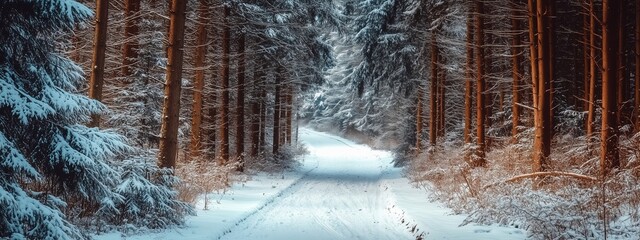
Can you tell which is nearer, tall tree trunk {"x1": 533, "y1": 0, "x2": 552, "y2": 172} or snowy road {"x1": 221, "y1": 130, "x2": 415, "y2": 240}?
snowy road {"x1": 221, "y1": 130, "x2": 415, "y2": 240}

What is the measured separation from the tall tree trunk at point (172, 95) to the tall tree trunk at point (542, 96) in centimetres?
779

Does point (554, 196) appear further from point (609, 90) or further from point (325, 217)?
point (325, 217)

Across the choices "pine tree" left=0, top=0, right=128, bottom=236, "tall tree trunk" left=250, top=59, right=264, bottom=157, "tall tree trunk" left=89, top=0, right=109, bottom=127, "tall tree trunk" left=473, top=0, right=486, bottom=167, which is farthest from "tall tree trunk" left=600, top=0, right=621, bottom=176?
"tall tree trunk" left=250, top=59, right=264, bottom=157

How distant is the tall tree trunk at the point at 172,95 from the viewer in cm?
977

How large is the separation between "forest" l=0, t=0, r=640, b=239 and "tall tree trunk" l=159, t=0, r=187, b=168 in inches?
0.9

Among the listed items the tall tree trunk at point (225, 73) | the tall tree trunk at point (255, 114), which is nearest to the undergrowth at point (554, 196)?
the tall tree trunk at point (225, 73)

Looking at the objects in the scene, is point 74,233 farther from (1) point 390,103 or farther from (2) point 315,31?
(1) point 390,103

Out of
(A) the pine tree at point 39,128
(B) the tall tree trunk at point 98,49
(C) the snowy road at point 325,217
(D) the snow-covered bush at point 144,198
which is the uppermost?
(B) the tall tree trunk at point 98,49

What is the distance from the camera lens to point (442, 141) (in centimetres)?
2019

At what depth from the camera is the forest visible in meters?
5.25

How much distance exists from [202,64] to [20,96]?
432 inches

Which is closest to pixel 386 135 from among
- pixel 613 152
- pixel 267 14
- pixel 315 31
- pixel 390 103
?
pixel 390 103

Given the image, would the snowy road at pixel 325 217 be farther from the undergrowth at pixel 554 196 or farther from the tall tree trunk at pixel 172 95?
the tall tree trunk at pixel 172 95

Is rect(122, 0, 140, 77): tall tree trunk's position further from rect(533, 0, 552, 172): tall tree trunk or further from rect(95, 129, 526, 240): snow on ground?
rect(533, 0, 552, 172): tall tree trunk
